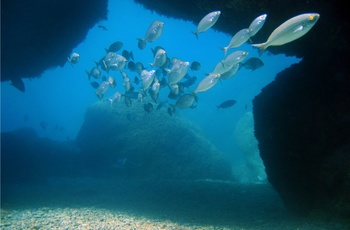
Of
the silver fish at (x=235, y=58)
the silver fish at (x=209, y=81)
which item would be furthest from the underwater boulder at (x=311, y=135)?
the silver fish at (x=209, y=81)

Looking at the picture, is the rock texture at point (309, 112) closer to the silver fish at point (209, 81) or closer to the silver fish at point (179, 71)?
the silver fish at point (209, 81)

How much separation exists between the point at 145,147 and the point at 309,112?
33.9 feet

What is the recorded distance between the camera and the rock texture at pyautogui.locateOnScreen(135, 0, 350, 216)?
562 centimetres

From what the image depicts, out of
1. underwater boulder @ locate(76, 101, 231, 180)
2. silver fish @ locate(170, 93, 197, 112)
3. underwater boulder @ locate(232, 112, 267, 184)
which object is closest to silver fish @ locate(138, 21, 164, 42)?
silver fish @ locate(170, 93, 197, 112)

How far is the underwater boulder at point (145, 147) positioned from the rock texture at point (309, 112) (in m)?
8.20

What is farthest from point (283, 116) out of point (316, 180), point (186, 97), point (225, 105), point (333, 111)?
point (225, 105)

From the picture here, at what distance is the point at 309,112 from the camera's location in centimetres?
607

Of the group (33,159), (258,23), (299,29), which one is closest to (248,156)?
(33,159)

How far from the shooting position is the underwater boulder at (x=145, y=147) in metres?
14.4

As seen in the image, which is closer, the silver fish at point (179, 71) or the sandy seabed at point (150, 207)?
the sandy seabed at point (150, 207)

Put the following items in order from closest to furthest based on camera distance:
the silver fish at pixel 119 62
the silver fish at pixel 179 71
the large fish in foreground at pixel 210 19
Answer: the large fish in foreground at pixel 210 19
the silver fish at pixel 179 71
the silver fish at pixel 119 62

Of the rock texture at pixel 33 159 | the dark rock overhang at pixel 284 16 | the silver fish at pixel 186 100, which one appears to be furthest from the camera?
the rock texture at pixel 33 159

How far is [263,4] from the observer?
6.16m

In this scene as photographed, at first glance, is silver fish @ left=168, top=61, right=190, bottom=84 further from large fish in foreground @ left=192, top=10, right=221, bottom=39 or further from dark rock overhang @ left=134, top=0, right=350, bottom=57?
dark rock overhang @ left=134, top=0, right=350, bottom=57
